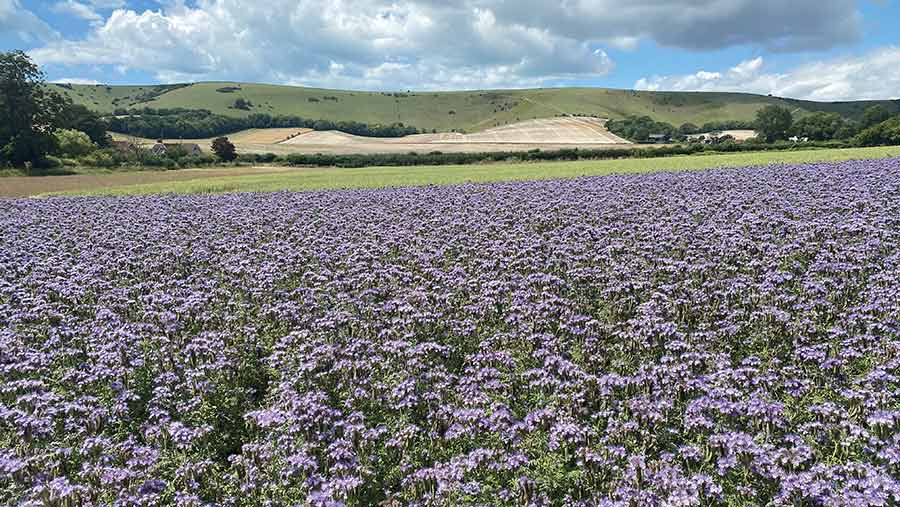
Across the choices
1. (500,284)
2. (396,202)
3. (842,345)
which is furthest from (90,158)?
(842,345)

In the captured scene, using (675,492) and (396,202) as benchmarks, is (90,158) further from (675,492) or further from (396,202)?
(675,492)

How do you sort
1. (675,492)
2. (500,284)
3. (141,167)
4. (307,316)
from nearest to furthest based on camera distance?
(675,492)
(307,316)
(500,284)
(141,167)

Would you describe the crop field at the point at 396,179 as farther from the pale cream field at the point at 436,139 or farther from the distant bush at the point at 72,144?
the pale cream field at the point at 436,139

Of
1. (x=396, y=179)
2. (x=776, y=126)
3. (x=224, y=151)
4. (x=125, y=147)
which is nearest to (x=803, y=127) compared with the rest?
(x=776, y=126)

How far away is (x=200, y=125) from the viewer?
15150cm

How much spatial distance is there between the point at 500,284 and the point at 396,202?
588 inches

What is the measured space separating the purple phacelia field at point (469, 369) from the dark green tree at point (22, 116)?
73853 mm

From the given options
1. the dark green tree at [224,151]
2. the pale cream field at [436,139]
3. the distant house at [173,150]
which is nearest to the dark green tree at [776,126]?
the pale cream field at [436,139]

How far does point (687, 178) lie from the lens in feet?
93.1

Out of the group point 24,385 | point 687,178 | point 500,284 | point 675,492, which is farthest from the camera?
point 687,178

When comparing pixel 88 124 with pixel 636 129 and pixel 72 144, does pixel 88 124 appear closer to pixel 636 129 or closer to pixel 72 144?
pixel 72 144

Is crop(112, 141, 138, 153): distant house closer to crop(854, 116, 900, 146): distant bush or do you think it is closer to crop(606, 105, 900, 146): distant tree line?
crop(606, 105, 900, 146): distant tree line

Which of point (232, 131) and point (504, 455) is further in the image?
point (232, 131)

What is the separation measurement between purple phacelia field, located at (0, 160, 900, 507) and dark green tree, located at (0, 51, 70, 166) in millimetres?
73853
